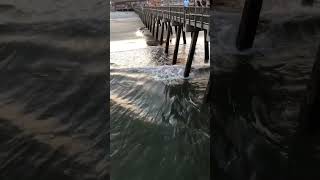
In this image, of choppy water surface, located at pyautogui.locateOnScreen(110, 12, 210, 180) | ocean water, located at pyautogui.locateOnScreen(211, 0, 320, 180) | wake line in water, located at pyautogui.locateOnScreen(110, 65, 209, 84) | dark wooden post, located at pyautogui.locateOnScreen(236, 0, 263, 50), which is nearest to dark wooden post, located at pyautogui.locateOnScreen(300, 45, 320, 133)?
ocean water, located at pyautogui.locateOnScreen(211, 0, 320, 180)

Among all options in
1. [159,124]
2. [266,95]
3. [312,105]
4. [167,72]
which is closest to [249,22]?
[266,95]

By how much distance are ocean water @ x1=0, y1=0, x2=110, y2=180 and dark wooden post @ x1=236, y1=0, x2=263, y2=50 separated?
1.74m

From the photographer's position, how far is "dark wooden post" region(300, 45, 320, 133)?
3270 millimetres

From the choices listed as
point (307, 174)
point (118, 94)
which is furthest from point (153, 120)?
point (307, 174)

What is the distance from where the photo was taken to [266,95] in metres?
3.82

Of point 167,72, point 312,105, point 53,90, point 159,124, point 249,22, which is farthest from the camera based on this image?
point 167,72

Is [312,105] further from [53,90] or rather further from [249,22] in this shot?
[53,90]

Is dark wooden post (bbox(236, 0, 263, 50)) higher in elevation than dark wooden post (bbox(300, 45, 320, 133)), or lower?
higher

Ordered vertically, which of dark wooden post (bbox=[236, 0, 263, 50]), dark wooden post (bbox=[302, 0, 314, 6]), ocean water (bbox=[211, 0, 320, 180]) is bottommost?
ocean water (bbox=[211, 0, 320, 180])

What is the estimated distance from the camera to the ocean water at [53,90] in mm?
2645

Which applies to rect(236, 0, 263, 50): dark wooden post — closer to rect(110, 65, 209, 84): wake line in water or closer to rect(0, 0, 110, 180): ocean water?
rect(0, 0, 110, 180): ocean water

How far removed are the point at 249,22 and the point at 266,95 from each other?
683 millimetres

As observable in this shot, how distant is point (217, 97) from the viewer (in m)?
4.33

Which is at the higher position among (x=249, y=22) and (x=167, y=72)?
(x=249, y=22)
